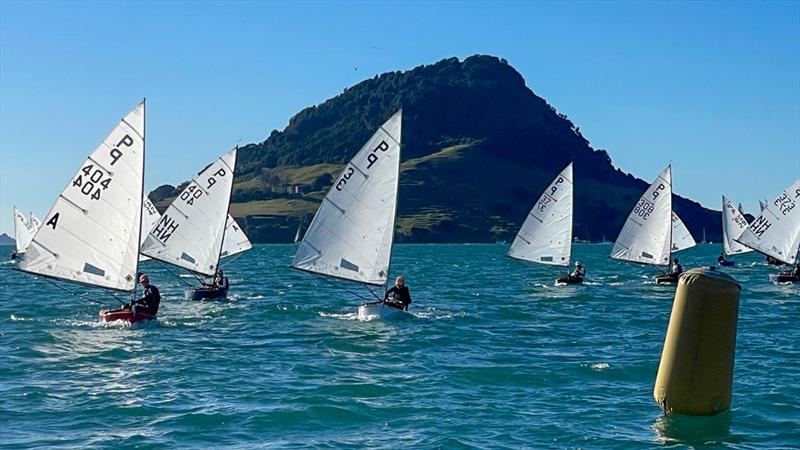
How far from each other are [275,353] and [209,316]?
11.4m

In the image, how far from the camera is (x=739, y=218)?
101 metres

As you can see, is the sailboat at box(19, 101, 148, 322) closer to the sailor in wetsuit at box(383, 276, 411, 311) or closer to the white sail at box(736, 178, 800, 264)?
the sailor in wetsuit at box(383, 276, 411, 311)

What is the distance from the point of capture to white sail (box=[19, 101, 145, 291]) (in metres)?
33.0

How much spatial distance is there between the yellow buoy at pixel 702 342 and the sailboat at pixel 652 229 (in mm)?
47971

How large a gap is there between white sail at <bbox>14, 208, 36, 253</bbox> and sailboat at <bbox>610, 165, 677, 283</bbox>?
224 ft

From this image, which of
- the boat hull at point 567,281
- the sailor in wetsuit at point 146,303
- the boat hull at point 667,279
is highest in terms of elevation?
the boat hull at point 667,279

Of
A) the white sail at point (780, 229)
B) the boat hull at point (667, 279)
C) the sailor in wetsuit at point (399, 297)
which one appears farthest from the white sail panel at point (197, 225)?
the white sail at point (780, 229)

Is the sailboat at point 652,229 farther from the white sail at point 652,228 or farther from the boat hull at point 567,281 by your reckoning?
the boat hull at point 567,281

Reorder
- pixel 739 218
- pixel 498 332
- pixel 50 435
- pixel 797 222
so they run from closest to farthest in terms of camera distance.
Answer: pixel 50 435 < pixel 498 332 < pixel 797 222 < pixel 739 218

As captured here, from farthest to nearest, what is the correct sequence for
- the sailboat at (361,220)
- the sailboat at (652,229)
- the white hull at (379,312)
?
the sailboat at (652,229)
the sailboat at (361,220)
the white hull at (379,312)

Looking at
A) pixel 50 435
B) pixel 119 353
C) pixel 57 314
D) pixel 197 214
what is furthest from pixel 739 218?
pixel 50 435

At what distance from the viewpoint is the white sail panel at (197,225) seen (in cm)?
4550

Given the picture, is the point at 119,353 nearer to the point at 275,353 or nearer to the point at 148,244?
the point at 275,353

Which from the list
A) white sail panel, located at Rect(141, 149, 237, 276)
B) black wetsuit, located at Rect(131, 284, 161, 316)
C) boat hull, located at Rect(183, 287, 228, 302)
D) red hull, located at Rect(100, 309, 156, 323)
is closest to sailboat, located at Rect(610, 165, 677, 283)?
white sail panel, located at Rect(141, 149, 237, 276)
